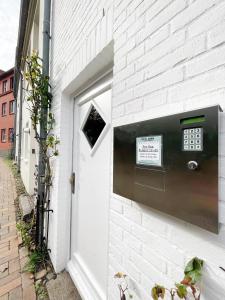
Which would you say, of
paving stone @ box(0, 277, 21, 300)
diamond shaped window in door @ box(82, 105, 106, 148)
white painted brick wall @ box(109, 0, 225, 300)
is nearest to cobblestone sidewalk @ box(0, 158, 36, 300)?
paving stone @ box(0, 277, 21, 300)

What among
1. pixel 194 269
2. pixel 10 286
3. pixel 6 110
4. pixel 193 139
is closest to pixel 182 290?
pixel 194 269

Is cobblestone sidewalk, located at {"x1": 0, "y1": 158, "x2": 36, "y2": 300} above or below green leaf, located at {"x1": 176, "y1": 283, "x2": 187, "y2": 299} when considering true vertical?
below

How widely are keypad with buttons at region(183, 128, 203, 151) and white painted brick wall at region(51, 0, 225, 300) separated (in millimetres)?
79

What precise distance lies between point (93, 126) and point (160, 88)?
1.25 m

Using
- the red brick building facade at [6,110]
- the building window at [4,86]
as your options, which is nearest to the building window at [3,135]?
the red brick building facade at [6,110]

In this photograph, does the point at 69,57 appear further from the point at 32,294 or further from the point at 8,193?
the point at 8,193

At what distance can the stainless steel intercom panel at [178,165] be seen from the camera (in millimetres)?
722

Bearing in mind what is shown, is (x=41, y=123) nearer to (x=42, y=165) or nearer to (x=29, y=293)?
(x=42, y=165)

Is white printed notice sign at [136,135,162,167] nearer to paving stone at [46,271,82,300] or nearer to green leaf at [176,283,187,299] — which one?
green leaf at [176,283,187,299]

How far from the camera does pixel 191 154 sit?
30.7 inches

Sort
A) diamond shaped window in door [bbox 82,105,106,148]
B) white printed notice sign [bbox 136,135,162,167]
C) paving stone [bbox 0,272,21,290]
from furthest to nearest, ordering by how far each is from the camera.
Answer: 1. paving stone [bbox 0,272,21,290]
2. diamond shaped window in door [bbox 82,105,106,148]
3. white printed notice sign [bbox 136,135,162,167]

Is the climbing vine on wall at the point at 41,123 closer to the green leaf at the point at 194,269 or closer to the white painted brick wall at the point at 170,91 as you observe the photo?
the white painted brick wall at the point at 170,91

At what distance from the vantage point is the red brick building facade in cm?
1883

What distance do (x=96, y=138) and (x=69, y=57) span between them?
40.6 inches
